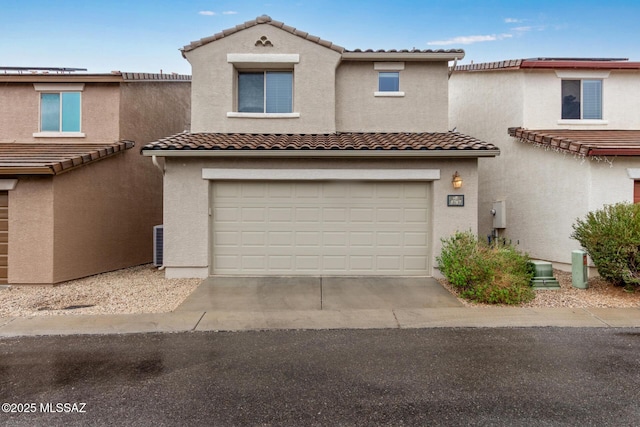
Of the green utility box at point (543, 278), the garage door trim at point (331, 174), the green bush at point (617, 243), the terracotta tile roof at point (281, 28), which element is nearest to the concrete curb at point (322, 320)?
the green bush at point (617, 243)

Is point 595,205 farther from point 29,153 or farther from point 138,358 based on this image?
point 29,153

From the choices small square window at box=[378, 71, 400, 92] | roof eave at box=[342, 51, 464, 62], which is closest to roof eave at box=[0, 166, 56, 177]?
roof eave at box=[342, 51, 464, 62]

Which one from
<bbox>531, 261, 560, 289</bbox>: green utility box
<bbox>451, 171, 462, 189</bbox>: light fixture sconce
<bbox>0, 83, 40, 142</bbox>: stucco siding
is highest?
<bbox>0, 83, 40, 142</bbox>: stucco siding

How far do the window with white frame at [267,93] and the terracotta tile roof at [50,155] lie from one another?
3.98 m

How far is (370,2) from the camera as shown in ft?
59.6

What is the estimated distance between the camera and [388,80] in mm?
11195

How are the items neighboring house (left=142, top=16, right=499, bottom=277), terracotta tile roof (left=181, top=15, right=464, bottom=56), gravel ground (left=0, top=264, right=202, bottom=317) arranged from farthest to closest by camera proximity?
terracotta tile roof (left=181, top=15, right=464, bottom=56)
neighboring house (left=142, top=16, right=499, bottom=277)
gravel ground (left=0, top=264, right=202, bottom=317)

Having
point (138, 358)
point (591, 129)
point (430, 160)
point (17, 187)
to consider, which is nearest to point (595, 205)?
point (591, 129)

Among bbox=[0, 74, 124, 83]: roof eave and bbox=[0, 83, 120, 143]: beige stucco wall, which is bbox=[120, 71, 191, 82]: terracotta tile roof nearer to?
bbox=[0, 74, 124, 83]: roof eave

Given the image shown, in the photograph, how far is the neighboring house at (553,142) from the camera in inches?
365

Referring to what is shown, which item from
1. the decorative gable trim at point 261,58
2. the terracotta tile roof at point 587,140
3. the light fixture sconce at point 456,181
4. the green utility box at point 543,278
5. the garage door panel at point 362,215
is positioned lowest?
the green utility box at point 543,278

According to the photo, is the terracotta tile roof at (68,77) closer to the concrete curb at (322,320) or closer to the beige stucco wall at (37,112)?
the beige stucco wall at (37,112)

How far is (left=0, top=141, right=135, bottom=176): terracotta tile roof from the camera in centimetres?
850

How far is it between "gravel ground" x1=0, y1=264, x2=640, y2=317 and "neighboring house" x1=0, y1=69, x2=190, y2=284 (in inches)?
35.0
